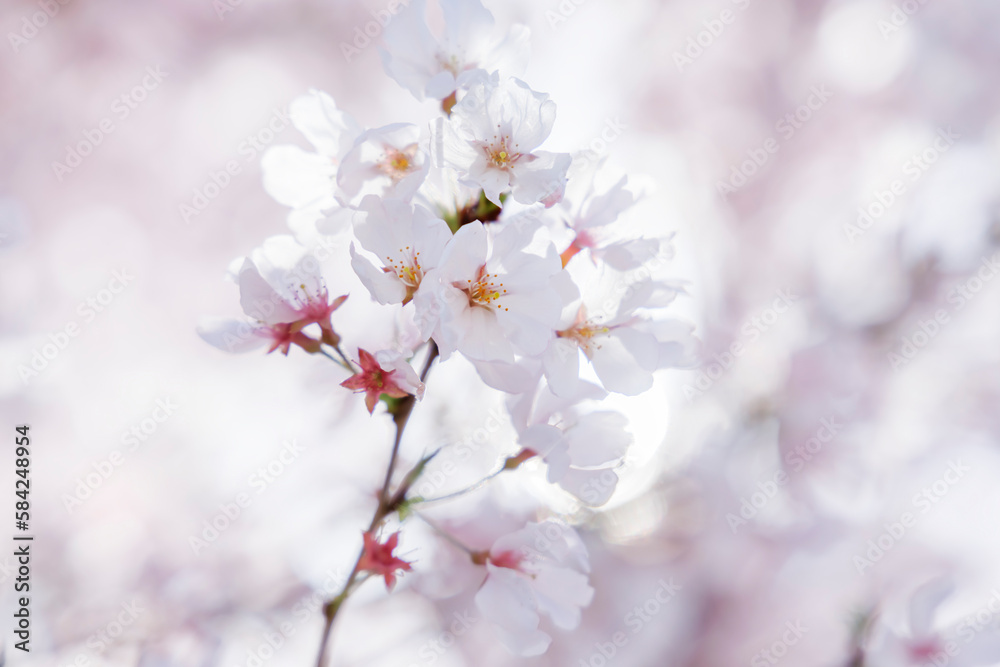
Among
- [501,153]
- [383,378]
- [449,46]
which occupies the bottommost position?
[383,378]

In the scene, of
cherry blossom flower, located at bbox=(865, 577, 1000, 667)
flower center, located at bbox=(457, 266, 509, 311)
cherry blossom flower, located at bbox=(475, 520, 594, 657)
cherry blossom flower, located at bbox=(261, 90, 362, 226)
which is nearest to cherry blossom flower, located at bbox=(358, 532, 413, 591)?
cherry blossom flower, located at bbox=(475, 520, 594, 657)

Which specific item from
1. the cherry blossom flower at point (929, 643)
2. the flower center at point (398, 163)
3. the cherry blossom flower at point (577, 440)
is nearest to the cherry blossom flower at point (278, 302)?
the flower center at point (398, 163)

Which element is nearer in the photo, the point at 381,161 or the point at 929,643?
the point at 381,161

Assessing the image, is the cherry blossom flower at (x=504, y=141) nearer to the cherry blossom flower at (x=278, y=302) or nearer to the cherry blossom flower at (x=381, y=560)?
the cherry blossom flower at (x=278, y=302)

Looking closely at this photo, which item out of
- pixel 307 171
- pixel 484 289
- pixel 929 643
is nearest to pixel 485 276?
pixel 484 289

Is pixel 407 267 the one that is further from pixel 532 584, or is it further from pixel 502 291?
pixel 532 584

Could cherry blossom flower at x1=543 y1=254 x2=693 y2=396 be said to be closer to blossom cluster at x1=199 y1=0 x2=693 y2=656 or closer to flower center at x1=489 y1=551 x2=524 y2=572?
blossom cluster at x1=199 y1=0 x2=693 y2=656

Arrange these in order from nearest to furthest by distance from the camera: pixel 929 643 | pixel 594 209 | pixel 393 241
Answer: pixel 393 241, pixel 594 209, pixel 929 643

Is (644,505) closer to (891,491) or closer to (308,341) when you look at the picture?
(891,491)
